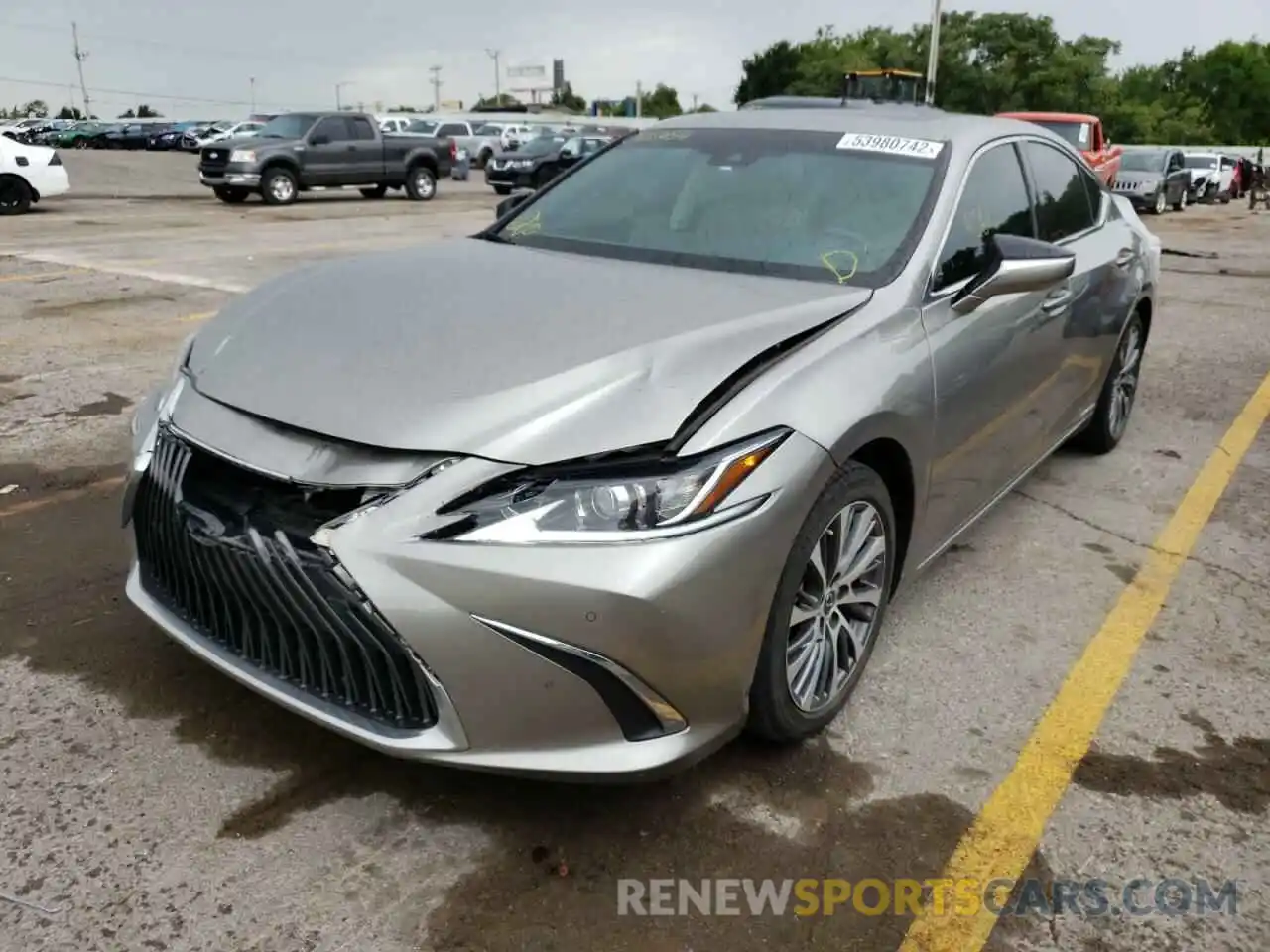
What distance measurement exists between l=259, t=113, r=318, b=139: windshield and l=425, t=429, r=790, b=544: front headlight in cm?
2033

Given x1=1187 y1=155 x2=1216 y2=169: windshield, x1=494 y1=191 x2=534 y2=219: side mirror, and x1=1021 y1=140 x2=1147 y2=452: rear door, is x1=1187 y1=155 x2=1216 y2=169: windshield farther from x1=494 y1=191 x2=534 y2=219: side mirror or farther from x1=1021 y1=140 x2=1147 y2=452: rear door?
x1=494 y1=191 x2=534 y2=219: side mirror

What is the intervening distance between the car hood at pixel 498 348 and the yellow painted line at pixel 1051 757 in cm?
118

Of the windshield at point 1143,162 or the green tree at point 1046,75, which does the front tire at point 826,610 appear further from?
the green tree at point 1046,75

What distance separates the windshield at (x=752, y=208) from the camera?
3334mm

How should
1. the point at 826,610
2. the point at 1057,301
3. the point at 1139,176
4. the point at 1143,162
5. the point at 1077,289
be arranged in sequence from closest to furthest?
the point at 826,610 → the point at 1057,301 → the point at 1077,289 → the point at 1139,176 → the point at 1143,162

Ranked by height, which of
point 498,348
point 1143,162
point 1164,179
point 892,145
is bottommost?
point 1164,179

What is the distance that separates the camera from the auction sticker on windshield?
362cm

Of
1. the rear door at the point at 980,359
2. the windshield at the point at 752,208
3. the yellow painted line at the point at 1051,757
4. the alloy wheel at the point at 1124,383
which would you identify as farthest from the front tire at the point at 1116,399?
the windshield at the point at 752,208

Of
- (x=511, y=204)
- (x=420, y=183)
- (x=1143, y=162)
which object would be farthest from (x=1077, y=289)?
(x=1143, y=162)

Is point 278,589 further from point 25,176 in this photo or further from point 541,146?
point 541,146

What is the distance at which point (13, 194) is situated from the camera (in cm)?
1655

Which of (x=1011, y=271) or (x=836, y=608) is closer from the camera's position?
(x=836, y=608)

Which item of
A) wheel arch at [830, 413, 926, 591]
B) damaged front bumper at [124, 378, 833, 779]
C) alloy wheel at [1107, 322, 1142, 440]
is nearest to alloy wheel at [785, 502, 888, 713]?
wheel arch at [830, 413, 926, 591]

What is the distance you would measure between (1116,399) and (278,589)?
173 inches
